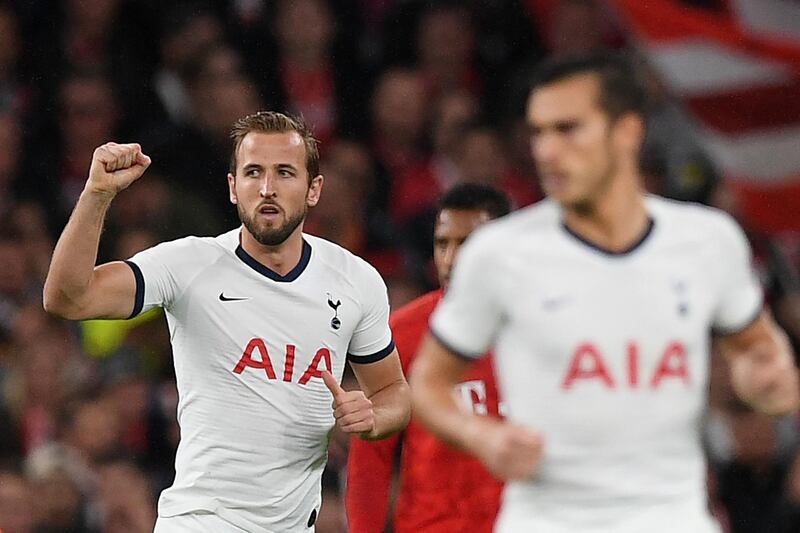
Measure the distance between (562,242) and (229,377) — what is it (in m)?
1.55

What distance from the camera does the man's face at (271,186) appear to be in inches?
203

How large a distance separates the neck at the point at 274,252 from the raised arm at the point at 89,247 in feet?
1.66

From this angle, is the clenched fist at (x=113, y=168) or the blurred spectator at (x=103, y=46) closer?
the clenched fist at (x=113, y=168)

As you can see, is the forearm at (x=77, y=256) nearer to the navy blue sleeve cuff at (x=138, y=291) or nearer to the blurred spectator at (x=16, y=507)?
the navy blue sleeve cuff at (x=138, y=291)

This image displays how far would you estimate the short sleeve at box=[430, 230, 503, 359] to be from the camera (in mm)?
3812

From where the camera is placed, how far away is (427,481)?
5.59 metres

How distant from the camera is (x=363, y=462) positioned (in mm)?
5680

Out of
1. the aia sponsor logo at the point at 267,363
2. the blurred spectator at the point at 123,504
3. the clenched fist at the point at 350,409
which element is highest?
the aia sponsor logo at the point at 267,363

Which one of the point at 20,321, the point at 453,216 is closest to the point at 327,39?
the point at 20,321

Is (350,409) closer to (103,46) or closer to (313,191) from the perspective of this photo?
(313,191)

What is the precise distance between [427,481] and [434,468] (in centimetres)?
5

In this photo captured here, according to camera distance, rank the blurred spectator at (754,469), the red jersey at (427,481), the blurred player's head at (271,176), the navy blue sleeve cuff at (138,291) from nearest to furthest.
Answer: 1. the navy blue sleeve cuff at (138,291)
2. the blurred player's head at (271,176)
3. the red jersey at (427,481)
4. the blurred spectator at (754,469)

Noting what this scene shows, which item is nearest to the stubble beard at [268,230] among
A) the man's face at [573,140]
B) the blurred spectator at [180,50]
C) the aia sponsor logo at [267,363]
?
the aia sponsor logo at [267,363]

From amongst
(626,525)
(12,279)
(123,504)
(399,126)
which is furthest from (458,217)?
(399,126)
